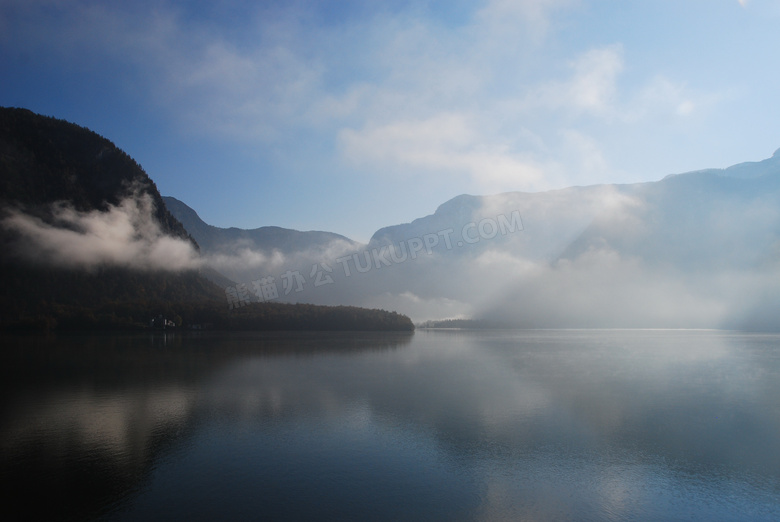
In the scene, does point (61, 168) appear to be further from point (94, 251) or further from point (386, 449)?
point (386, 449)

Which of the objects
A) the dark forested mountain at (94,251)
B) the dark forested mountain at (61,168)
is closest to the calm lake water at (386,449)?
the dark forested mountain at (94,251)

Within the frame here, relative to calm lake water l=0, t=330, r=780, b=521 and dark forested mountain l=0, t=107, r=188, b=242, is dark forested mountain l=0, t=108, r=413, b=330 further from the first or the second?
calm lake water l=0, t=330, r=780, b=521

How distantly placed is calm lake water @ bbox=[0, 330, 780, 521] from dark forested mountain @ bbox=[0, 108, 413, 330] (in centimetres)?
9098

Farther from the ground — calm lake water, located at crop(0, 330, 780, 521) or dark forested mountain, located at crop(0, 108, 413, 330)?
dark forested mountain, located at crop(0, 108, 413, 330)

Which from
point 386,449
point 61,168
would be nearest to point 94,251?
point 61,168

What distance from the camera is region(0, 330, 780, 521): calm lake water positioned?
40.7 feet

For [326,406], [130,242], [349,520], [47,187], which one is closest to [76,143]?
[47,187]

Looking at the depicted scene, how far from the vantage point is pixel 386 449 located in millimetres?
17266

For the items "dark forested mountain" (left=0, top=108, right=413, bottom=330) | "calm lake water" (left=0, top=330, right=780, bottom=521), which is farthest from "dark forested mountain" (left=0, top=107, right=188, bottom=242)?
"calm lake water" (left=0, top=330, right=780, bottom=521)

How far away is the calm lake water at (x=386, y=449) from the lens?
12.4 metres

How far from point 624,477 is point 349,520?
Result: 904 cm

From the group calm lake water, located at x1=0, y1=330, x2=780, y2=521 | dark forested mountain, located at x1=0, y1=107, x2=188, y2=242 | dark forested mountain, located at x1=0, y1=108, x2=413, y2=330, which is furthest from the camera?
dark forested mountain, located at x1=0, y1=107, x2=188, y2=242

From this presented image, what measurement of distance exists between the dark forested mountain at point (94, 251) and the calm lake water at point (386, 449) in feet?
298

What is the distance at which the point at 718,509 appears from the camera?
12609mm
